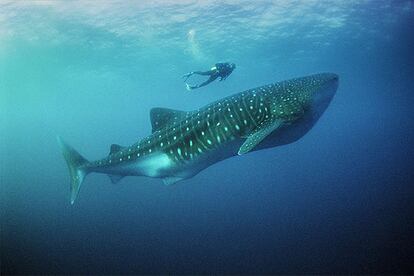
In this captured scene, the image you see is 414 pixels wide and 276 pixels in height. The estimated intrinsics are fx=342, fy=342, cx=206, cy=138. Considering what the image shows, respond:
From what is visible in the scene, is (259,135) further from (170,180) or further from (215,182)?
(215,182)

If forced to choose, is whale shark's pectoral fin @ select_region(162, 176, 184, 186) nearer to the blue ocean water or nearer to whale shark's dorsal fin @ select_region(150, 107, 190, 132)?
whale shark's dorsal fin @ select_region(150, 107, 190, 132)

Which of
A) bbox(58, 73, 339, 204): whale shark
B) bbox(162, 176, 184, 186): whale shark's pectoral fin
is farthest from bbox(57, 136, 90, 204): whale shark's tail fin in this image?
bbox(162, 176, 184, 186): whale shark's pectoral fin

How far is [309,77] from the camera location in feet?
18.6

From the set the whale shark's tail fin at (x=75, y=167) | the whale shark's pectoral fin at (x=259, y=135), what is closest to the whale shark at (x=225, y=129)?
the whale shark's pectoral fin at (x=259, y=135)

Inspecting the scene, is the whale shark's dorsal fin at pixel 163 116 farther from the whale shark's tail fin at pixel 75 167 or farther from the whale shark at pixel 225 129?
the whale shark's tail fin at pixel 75 167

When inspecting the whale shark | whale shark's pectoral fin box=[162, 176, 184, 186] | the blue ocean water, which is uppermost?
the whale shark

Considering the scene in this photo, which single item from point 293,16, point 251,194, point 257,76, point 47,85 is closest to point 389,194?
point 251,194

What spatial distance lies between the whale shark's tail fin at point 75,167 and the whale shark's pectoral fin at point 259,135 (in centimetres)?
351

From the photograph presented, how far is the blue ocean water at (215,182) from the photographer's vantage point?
37.9ft

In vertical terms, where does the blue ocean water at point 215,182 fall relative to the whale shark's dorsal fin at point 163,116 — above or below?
below

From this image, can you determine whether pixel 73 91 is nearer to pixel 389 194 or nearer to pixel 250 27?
pixel 250 27

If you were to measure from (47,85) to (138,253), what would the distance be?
52.6 meters

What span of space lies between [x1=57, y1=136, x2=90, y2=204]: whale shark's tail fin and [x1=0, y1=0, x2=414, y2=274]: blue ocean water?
4764 millimetres

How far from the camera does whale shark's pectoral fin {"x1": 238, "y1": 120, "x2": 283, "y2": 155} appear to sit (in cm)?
500
